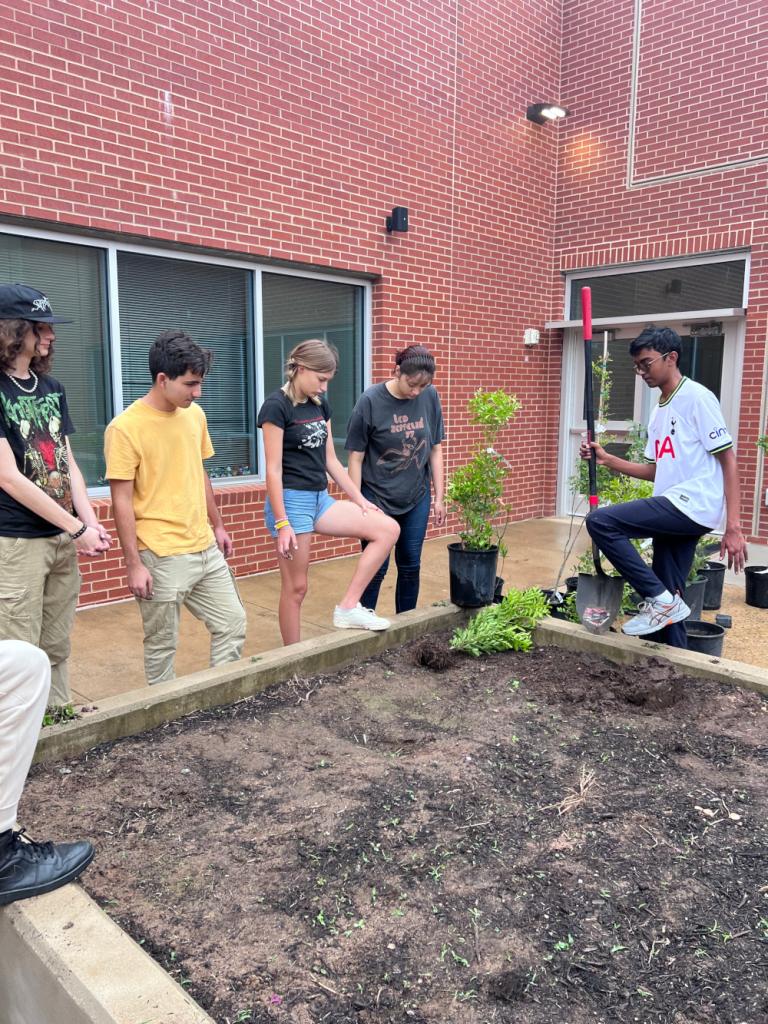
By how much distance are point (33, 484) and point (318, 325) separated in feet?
15.7

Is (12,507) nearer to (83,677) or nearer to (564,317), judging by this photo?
(83,677)

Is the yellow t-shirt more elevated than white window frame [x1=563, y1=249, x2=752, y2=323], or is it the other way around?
white window frame [x1=563, y1=249, x2=752, y2=323]

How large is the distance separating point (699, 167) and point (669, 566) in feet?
19.7

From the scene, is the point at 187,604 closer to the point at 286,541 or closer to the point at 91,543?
the point at 286,541

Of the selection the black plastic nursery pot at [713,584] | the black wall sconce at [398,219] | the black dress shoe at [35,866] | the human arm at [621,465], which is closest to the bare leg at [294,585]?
the human arm at [621,465]

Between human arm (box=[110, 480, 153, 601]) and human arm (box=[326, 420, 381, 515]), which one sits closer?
human arm (box=[110, 480, 153, 601])

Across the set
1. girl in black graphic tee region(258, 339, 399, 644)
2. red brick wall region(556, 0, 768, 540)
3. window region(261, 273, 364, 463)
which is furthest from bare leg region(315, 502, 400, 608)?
red brick wall region(556, 0, 768, 540)

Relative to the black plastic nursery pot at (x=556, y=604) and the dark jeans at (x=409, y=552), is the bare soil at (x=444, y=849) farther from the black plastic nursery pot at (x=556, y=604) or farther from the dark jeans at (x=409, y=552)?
the dark jeans at (x=409, y=552)

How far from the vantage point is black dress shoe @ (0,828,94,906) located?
1958 mm

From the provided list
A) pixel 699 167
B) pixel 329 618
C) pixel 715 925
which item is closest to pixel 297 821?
pixel 715 925

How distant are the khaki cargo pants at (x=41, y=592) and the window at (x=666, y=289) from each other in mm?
7385

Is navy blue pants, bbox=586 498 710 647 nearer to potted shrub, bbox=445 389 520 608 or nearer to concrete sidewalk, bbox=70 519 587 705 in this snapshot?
potted shrub, bbox=445 389 520 608

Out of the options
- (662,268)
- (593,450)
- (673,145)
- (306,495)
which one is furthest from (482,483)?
(673,145)

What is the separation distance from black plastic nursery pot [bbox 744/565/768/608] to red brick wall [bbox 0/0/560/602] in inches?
136
